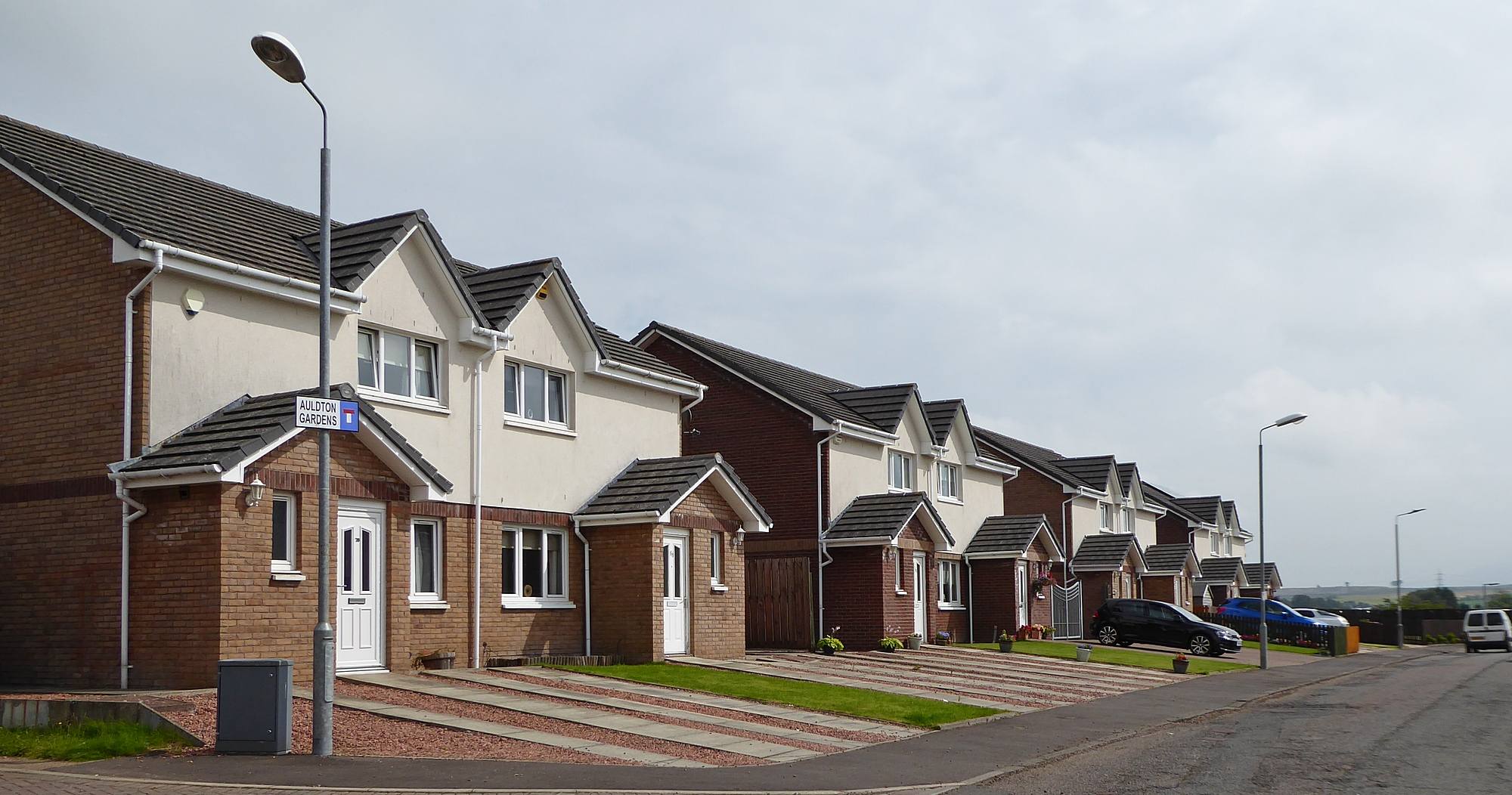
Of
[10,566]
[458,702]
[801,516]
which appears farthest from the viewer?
[801,516]

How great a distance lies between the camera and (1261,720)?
2097 cm

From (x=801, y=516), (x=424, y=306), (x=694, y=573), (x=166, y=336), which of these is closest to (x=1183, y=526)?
(x=801, y=516)

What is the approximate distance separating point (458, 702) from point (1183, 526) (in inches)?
2370

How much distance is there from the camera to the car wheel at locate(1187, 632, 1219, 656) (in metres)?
41.0

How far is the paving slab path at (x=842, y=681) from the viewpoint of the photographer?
2255cm

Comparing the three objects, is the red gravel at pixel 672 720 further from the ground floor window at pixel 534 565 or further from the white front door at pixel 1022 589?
the white front door at pixel 1022 589

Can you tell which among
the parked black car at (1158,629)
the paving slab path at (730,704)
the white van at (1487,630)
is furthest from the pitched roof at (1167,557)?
the paving slab path at (730,704)

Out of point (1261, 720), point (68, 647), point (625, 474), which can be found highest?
point (625, 474)

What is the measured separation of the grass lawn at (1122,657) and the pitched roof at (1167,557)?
1884 cm

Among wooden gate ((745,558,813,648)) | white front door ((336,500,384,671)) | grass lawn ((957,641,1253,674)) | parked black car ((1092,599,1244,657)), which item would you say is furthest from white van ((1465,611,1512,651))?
white front door ((336,500,384,671))

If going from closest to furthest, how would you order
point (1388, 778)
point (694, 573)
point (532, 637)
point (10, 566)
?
point (1388, 778) → point (10, 566) → point (532, 637) → point (694, 573)

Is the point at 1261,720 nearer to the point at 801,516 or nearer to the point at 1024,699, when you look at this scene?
the point at 1024,699

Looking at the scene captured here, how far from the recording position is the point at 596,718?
1725cm

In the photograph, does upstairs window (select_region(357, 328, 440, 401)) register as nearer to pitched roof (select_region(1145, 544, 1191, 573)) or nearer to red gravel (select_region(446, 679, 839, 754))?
red gravel (select_region(446, 679, 839, 754))
